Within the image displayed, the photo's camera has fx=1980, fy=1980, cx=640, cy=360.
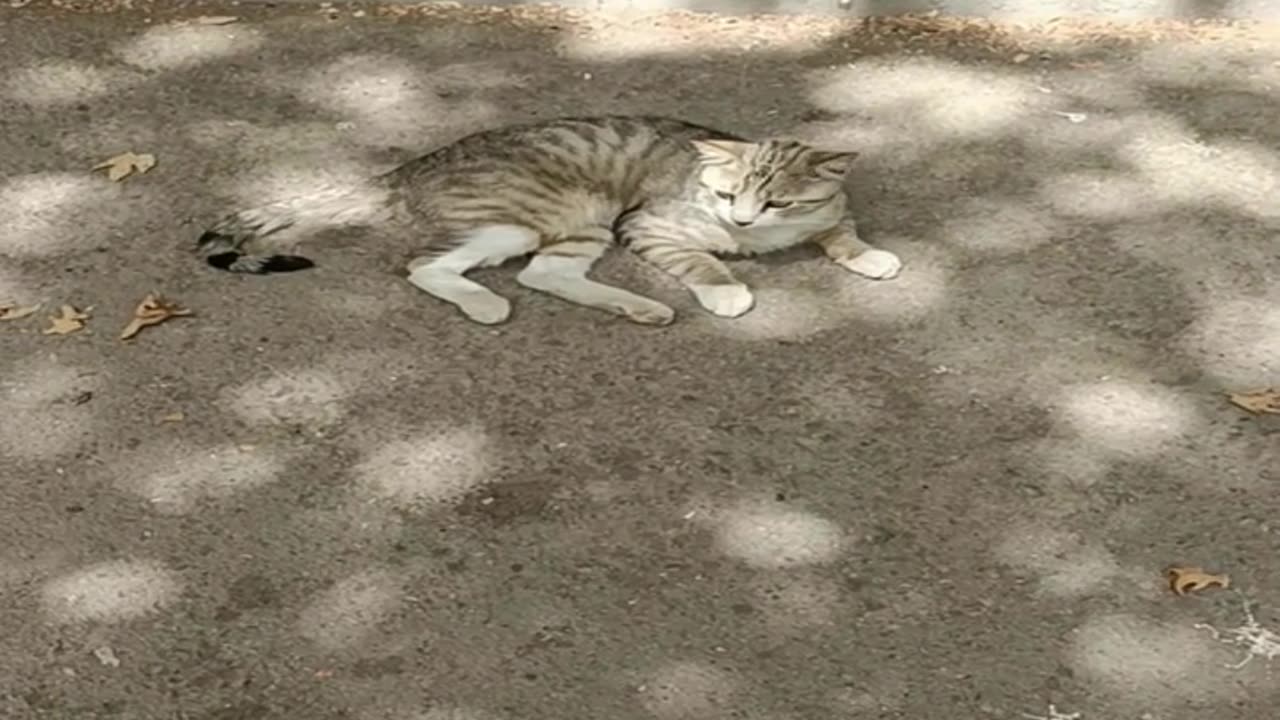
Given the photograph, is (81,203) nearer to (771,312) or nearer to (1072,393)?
(771,312)

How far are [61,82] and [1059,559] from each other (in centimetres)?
304

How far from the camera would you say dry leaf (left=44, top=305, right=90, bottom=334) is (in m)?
4.18

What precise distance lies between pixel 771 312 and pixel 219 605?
4.64 ft

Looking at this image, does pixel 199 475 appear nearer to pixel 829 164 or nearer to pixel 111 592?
pixel 111 592

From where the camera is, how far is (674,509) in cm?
366

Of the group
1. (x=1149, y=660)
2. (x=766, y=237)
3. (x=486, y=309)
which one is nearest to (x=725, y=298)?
(x=766, y=237)

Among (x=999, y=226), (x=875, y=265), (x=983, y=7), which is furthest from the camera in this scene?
(x=983, y=7)

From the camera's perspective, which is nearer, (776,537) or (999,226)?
(776,537)

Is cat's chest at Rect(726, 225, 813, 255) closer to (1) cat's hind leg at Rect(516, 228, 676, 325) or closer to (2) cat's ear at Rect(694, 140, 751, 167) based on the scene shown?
(2) cat's ear at Rect(694, 140, 751, 167)

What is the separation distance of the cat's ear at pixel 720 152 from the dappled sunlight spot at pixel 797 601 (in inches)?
49.8

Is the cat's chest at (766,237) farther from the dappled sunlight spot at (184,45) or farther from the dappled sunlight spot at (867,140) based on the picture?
the dappled sunlight spot at (184,45)

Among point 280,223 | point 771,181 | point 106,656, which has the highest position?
point 771,181

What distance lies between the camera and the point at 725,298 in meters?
4.23

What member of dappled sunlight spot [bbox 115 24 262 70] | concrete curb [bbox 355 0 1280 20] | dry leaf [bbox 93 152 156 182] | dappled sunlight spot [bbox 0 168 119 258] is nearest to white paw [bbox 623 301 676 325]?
dappled sunlight spot [bbox 0 168 119 258]
